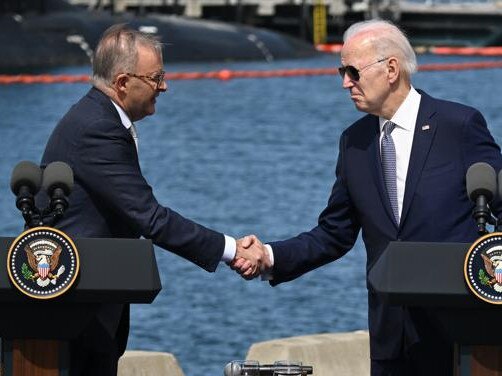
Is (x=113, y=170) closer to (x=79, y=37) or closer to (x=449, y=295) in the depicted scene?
(x=449, y=295)

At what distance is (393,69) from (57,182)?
1.54 meters

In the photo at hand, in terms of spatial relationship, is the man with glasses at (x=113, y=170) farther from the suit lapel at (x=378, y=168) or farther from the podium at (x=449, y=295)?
the podium at (x=449, y=295)

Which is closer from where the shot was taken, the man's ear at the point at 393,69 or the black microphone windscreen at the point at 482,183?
the black microphone windscreen at the point at 482,183

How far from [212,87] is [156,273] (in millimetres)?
47654

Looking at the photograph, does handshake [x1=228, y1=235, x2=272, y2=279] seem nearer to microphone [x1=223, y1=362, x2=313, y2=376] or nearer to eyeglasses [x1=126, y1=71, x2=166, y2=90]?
eyeglasses [x1=126, y1=71, x2=166, y2=90]

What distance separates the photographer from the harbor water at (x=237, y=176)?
15.5m

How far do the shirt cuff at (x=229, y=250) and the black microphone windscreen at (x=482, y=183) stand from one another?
142cm

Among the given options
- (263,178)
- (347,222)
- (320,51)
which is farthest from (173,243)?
(320,51)

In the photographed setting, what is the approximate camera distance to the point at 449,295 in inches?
204

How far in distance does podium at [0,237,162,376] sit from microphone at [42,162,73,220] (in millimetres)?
244

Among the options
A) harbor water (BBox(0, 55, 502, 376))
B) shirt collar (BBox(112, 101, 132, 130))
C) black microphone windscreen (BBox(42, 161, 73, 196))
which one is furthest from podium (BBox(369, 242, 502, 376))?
shirt collar (BBox(112, 101, 132, 130))

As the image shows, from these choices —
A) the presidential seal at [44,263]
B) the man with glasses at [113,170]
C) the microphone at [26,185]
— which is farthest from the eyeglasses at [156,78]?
the presidential seal at [44,263]

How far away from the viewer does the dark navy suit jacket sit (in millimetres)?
5988

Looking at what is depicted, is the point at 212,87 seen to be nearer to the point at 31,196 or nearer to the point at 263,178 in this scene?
the point at 263,178
